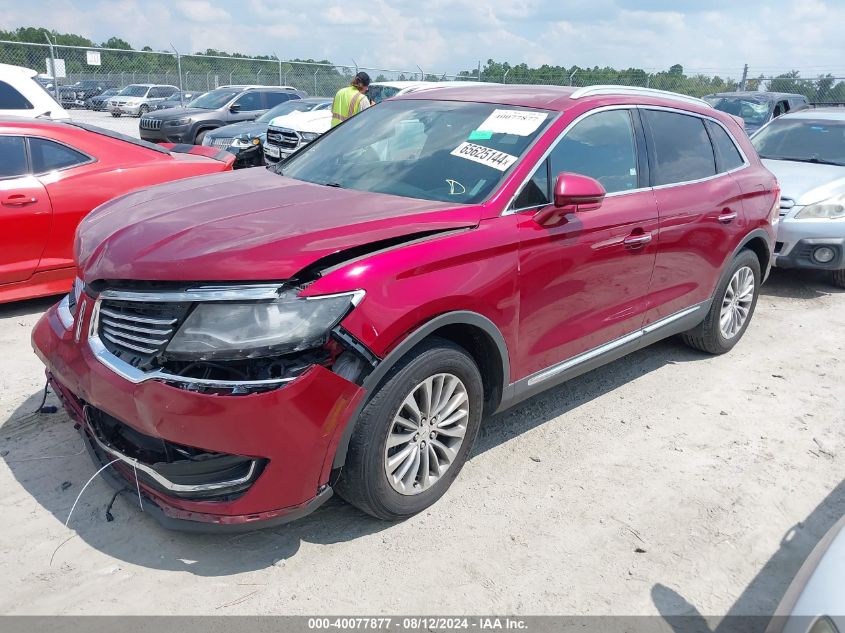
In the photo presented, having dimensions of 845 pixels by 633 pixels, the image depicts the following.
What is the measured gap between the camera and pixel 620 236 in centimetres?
397

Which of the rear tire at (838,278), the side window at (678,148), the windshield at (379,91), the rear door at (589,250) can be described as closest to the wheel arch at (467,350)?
the rear door at (589,250)

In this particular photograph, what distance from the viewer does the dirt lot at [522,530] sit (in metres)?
2.80

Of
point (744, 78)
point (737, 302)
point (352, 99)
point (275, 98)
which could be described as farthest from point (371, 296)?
point (744, 78)

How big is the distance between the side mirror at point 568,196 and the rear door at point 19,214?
390 cm

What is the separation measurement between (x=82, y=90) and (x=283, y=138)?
2330 cm

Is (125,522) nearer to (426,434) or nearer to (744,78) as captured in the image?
(426,434)

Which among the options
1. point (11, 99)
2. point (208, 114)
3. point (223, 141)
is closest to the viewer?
point (11, 99)

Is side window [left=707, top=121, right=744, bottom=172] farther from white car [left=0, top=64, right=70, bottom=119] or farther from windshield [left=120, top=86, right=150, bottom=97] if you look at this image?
windshield [left=120, top=86, right=150, bottom=97]

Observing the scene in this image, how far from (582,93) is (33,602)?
3.58 metres

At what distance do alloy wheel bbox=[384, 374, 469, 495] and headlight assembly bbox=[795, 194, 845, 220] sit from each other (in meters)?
5.38

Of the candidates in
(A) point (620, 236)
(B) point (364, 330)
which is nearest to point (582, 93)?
(A) point (620, 236)

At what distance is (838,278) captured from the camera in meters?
7.69

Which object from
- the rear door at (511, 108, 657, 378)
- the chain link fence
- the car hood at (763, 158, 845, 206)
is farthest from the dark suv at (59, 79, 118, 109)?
the rear door at (511, 108, 657, 378)

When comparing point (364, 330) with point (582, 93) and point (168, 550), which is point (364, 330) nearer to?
point (168, 550)
